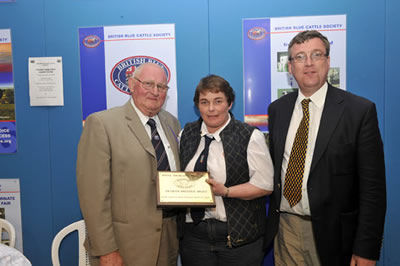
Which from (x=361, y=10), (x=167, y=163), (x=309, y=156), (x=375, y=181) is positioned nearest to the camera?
(x=375, y=181)

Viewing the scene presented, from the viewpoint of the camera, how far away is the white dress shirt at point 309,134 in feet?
6.25

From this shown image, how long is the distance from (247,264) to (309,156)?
0.84 meters

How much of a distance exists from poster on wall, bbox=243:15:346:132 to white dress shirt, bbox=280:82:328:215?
663mm

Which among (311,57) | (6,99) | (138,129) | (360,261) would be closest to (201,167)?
(138,129)

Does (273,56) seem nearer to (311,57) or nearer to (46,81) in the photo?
(311,57)

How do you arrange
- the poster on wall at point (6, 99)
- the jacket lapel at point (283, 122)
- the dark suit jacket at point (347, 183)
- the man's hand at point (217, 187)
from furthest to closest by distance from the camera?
the poster on wall at point (6, 99)
the jacket lapel at point (283, 122)
the man's hand at point (217, 187)
the dark suit jacket at point (347, 183)

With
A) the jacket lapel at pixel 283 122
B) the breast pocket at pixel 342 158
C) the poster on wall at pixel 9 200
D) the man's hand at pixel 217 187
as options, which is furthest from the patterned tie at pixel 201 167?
the poster on wall at pixel 9 200

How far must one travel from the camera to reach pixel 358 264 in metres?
1.84

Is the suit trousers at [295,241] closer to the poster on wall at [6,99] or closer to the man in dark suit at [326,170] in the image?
the man in dark suit at [326,170]

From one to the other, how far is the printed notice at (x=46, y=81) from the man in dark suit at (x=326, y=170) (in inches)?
83.2

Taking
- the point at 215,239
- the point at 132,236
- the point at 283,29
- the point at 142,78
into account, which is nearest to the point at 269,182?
the point at 215,239

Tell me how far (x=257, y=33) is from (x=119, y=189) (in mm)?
1814

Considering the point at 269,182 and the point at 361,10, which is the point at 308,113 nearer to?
the point at 269,182

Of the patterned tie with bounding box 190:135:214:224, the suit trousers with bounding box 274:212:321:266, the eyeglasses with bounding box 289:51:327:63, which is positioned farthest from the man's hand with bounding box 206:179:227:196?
the eyeglasses with bounding box 289:51:327:63
